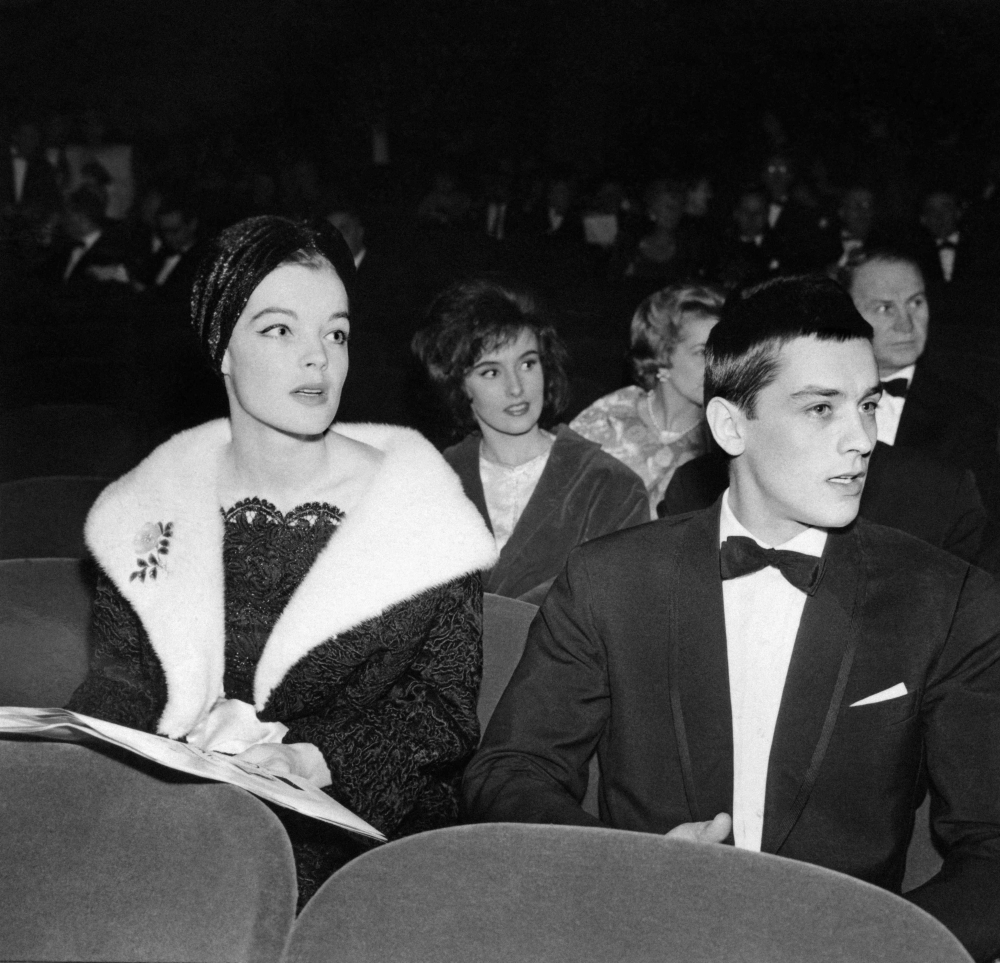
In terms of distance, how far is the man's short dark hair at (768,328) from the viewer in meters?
1.76

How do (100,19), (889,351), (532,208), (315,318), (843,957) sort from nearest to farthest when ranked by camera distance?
(843,957)
(315,318)
(889,351)
(532,208)
(100,19)

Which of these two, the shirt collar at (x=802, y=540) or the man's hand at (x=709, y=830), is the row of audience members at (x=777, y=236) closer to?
the shirt collar at (x=802, y=540)

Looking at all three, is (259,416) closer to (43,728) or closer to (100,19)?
(43,728)

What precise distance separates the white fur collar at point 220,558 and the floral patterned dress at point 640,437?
166 cm

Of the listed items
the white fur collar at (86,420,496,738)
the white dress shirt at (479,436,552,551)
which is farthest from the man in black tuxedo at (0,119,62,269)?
the white fur collar at (86,420,496,738)

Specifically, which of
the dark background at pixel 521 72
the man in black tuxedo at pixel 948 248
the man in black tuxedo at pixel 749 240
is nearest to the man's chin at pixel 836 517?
the man in black tuxedo at pixel 749 240

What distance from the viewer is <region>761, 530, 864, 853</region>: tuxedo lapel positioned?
168 centimetres

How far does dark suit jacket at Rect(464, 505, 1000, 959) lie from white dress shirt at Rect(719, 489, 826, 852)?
0.03 metres

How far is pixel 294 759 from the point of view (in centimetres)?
188

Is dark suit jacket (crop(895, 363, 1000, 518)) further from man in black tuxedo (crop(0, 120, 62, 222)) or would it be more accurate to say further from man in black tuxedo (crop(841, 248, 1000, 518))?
man in black tuxedo (crop(0, 120, 62, 222))

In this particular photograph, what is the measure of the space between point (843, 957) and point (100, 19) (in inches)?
588

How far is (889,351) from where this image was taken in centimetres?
375

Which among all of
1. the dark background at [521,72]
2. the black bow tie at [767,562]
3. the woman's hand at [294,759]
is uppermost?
the dark background at [521,72]

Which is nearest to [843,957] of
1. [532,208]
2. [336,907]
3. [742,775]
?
[336,907]
